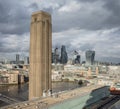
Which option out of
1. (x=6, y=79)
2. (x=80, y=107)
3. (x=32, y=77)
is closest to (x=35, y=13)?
(x=32, y=77)

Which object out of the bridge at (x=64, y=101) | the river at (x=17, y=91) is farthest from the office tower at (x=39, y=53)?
the river at (x=17, y=91)

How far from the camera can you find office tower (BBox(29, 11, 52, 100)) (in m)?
66.6

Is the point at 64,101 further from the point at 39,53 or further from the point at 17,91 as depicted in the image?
the point at 17,91

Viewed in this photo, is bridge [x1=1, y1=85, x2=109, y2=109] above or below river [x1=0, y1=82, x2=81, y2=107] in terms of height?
above

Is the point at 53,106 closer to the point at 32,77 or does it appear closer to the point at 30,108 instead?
→ the point at 30,108

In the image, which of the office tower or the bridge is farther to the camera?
the office tower

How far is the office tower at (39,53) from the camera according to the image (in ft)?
219

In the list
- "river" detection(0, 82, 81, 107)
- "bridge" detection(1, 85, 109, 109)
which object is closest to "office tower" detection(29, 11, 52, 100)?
"bridge" detection(1, 85, 109, 109)

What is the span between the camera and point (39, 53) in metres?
66.8

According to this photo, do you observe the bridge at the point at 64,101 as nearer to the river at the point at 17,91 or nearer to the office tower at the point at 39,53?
the office tower at the point at 39,53

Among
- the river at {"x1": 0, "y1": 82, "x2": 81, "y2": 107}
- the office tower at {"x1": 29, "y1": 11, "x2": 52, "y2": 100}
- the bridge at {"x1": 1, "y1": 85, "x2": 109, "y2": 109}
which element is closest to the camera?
the bridge at {"x1": 1, "y1": 85, "x2": 109, "y2": 109}

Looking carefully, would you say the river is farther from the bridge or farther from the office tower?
the bridge

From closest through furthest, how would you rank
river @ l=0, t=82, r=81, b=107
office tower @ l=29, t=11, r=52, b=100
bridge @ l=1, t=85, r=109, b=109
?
1. bridge @ l=1, t=85, r=109, b=109
2. office tower @ l=29, t=11, r=52, b=100
3. river @ l=0, t=82, r=81, b=107

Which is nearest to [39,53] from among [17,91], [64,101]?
[64,101]
